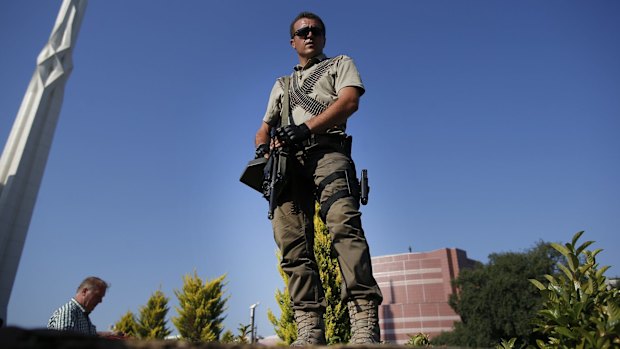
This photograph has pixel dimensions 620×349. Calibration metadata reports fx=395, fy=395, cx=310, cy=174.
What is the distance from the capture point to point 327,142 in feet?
Result: 10.4

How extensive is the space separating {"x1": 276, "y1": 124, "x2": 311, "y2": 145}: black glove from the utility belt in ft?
0.59

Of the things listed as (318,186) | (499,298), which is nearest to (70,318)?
(318,186)

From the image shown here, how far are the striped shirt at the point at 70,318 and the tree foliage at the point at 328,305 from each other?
5.53 m

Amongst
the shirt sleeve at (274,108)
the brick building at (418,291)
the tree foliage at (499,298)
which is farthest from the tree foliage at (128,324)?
the brick building at (418,291)

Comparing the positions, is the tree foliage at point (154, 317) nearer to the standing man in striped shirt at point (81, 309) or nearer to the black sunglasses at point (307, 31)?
the standing man in striped shirt at point (81, 309)

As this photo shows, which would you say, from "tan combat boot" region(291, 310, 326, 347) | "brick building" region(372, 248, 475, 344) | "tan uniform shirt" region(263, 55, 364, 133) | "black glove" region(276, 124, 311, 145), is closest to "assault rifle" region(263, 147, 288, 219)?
"black glove" region(276, 124, 311, 145)

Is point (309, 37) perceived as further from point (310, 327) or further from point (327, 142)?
point (310, 327)

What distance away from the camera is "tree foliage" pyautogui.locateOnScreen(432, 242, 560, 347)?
3859 centimetres

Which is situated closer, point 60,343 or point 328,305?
point 60,343

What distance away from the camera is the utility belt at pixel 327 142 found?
3156 millimetres

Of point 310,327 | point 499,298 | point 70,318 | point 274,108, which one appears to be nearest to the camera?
point 310,327

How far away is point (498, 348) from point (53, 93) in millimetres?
27359

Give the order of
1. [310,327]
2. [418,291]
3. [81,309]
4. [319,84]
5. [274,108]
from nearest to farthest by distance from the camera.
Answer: [310,327]
[319,84]
[274,108]
[81,309]
[418,291]

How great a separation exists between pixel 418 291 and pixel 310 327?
6706 centimetres
